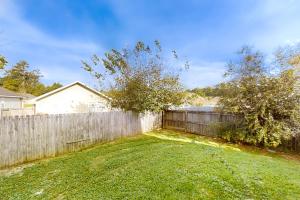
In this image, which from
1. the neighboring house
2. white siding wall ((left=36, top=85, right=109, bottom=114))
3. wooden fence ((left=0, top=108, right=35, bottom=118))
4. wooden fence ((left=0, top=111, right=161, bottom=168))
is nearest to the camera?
wooden fence ((left=0, top=111, right=161, bottom=168))

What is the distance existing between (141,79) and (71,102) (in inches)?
360

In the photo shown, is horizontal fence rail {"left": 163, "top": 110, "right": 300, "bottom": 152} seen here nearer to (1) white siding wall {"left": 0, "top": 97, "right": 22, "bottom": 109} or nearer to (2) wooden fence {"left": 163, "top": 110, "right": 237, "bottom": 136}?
(2) wooden fence {"left": 163, "top": 110, "right": 237, "bottom": 136}

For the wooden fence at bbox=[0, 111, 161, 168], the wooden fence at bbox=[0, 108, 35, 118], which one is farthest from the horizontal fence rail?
the wooden fence at bbox=[0, 108, 35, 118]

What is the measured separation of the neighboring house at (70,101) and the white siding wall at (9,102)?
27.2 feet

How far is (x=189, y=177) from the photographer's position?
4.62 m

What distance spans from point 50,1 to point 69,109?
10.6 meters

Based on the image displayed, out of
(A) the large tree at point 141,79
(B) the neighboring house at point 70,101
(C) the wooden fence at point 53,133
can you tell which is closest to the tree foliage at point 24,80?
(B) the neighboring house at point 70,101

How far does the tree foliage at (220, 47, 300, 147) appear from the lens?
340 inches

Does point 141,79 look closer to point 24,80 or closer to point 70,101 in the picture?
point 70,101

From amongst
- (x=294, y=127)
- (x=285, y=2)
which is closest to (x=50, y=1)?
(x=285, y=2)

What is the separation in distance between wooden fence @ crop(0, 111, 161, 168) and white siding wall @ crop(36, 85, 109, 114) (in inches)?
276

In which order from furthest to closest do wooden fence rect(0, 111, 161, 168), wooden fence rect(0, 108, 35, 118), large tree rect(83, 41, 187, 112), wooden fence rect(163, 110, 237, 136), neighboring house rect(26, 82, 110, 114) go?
1. neighboring house rect(26, 82, 110, 114)
2. wooden fence rect(0, 108, 35, 118)
3. large tree rect(83, 41, 187, 112)
4. wooden fence rect(163, 110, 237, 136)
5. wooden fence rect(0, 111, 161, 168)

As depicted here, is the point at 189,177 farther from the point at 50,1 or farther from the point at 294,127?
the point at 50,1

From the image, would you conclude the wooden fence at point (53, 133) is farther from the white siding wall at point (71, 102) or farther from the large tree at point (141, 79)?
the white siding wall at point (71, 102)
